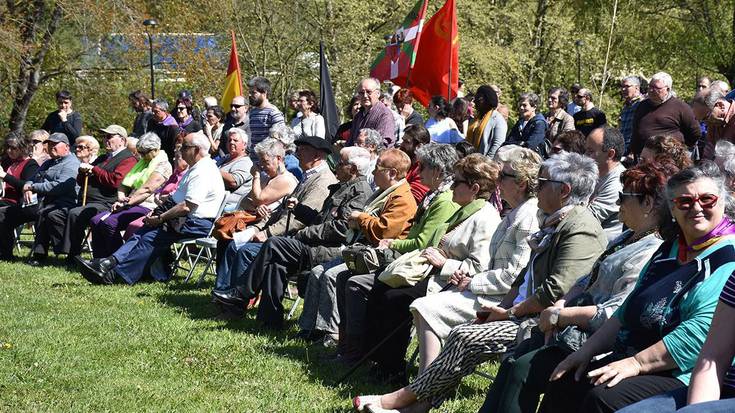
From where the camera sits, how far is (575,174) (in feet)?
18.2

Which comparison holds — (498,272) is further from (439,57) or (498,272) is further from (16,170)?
(16,170)

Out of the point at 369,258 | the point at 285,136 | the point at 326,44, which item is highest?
the point at 326,44

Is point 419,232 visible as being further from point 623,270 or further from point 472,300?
Answer: point 623,270

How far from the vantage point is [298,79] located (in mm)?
30422

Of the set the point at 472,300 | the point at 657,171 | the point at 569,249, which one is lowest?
the point at 472,300

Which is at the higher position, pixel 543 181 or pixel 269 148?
pixel 543 181

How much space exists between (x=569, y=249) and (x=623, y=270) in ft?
1.78

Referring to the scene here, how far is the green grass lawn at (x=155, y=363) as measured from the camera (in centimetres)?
620

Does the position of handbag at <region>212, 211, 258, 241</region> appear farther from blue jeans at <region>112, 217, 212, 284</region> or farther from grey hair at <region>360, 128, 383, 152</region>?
grey hair at <region>360, 128, 383, 152</region>

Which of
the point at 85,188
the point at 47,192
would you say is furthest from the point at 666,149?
the point at 47,192

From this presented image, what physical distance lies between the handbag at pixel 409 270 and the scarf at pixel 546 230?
1.13 m

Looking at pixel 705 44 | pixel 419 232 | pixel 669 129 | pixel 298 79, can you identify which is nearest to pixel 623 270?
pixel 419 232

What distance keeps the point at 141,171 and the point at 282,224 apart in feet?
12.9

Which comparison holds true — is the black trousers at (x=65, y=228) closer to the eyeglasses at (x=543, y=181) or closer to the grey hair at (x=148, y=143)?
the grey hair at (x=148, y=143)
